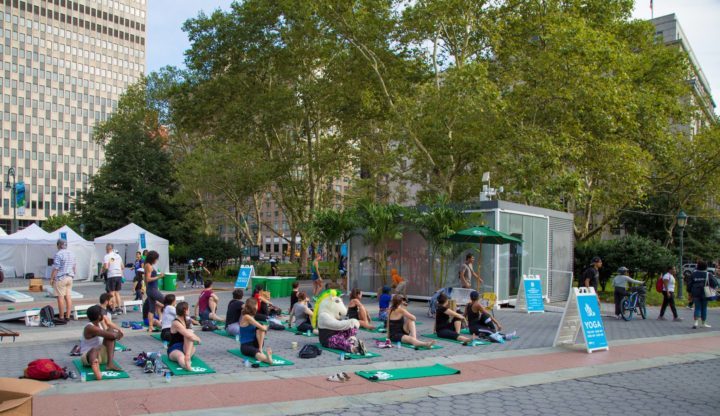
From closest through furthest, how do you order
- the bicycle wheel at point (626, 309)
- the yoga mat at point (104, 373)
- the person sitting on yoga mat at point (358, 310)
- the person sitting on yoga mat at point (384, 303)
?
the yoga mat at point (104, 373)
the person sitting on yoga mat at point (358, 310)
the person sitting on yoga mat at point (384, 303)
the bicycle wheel at point (626, 309)

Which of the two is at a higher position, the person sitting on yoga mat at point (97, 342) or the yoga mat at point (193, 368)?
the person sitting on yoga mat at point (97, 342)

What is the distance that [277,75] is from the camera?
36750 mm

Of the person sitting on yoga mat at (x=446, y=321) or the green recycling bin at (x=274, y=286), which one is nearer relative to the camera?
the person sitting on yoga mat at (x=446, y=321)

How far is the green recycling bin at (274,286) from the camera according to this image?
2361cm

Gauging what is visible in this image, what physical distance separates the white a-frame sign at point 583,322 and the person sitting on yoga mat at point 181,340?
7110 millimetres

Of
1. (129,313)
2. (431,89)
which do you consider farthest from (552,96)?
(129,313)

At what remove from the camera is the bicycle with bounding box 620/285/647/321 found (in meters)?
17.8

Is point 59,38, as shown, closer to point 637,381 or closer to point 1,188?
point 1,188

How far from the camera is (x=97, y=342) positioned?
9000mm

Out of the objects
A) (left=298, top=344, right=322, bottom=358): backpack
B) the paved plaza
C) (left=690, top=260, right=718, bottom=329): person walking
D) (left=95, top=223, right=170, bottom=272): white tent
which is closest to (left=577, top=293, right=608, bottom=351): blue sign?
→ the paved plaza

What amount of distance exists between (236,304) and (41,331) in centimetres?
472

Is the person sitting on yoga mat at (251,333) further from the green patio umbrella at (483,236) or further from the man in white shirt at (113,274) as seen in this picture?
the green patio umbrella at (483,236)

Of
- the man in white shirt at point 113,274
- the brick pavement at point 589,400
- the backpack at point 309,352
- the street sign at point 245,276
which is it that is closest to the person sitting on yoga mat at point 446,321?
the backpack at point 309,352

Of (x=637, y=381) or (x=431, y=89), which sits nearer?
(x=637, y=381)
